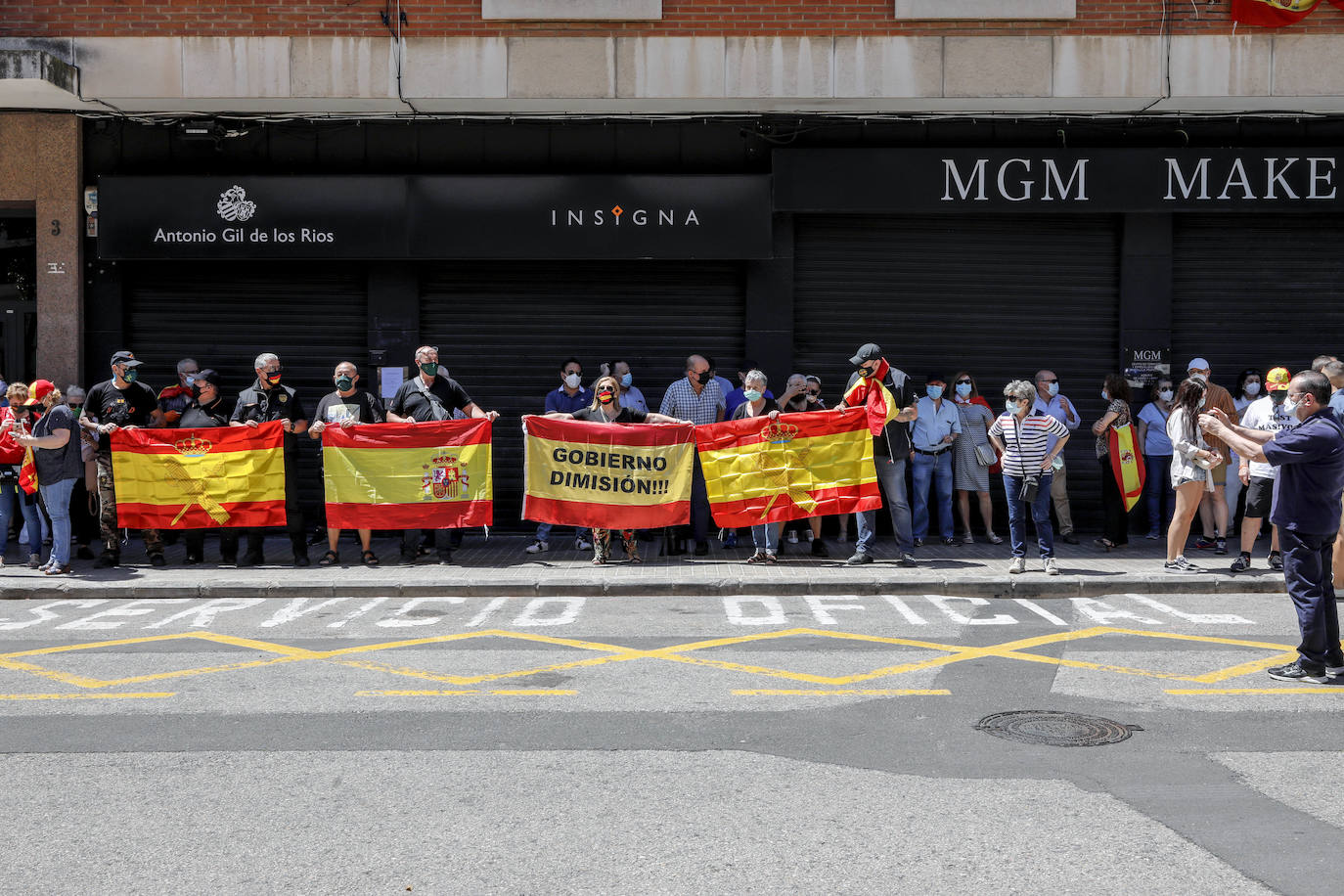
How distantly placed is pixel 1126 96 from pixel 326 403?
366 inches

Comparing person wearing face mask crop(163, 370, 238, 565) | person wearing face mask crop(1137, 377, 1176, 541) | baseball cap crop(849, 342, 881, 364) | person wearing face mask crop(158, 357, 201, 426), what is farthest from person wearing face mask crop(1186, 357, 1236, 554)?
person wearing face mask crop(158, 357, 201, 426)

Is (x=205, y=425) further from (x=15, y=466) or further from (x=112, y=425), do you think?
(x=15, y=466)

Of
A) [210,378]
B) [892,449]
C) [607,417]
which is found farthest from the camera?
[210,378]

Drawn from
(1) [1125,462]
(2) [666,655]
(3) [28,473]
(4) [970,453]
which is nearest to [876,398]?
(4) [970,453]

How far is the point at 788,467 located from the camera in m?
12.2

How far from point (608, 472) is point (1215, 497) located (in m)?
6.58

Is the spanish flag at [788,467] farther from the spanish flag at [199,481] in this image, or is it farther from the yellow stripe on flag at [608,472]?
the spanish flag at [199,481]

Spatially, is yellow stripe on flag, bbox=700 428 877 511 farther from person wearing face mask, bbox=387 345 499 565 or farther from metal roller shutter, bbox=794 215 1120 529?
metal roller shutter, bbox=794 215 1120 529

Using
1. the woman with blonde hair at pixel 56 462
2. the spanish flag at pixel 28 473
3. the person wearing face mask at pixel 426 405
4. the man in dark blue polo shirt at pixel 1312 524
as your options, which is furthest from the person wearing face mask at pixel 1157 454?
the spanish flag at pixel 28 473

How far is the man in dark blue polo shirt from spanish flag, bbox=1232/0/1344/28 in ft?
25.6

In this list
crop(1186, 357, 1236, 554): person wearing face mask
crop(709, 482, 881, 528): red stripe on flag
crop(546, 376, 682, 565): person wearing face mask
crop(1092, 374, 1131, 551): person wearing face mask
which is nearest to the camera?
crop(709, 482, 881, 528): red stripe on flag

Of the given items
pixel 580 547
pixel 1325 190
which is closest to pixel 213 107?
pixel 580 547

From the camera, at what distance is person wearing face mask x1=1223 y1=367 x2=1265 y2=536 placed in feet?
46.0

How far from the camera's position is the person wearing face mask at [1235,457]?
14008 mm
